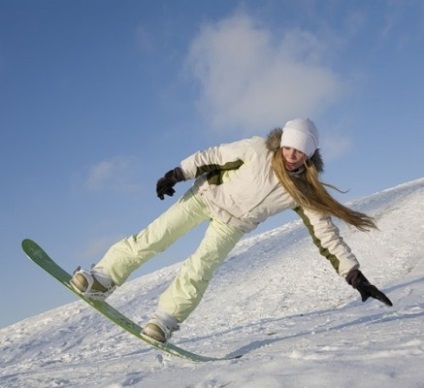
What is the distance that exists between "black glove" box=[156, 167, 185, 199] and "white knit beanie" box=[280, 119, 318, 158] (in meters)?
1.13

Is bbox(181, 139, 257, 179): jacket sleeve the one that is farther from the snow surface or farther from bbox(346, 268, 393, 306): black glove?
the snow surface

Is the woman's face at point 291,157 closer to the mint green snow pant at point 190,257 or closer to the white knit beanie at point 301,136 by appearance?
the white knit beanie at point 301,136

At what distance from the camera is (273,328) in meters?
6.70

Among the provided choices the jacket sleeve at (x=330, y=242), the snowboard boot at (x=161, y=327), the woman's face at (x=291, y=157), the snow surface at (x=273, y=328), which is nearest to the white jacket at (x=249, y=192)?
the jacket sleeve at (x=330, y=242)

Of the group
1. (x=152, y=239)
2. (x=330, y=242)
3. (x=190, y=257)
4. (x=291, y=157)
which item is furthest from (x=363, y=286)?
(x=152, y=239)

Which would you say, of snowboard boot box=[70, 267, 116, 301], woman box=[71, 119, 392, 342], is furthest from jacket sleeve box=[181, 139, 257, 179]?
snowboard boot box=[70, 267, 116, 301]

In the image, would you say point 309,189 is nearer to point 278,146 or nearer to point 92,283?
Answer: point 278,146

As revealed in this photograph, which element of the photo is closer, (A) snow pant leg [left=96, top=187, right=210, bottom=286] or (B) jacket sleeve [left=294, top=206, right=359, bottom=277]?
(B) jacket sleeve [left=294, top=206, right=359, bottom=277]

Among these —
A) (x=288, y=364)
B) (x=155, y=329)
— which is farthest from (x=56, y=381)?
(x=288, y=364)

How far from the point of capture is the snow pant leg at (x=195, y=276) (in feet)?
15.8

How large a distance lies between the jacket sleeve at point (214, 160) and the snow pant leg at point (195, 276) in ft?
2.05

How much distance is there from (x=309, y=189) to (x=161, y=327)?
1.94 m

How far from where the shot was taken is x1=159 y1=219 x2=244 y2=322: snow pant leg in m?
4.83

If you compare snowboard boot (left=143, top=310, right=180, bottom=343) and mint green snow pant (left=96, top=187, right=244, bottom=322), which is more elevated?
mint green snow pant (left=96, top=187, right=244, bottom=322)
